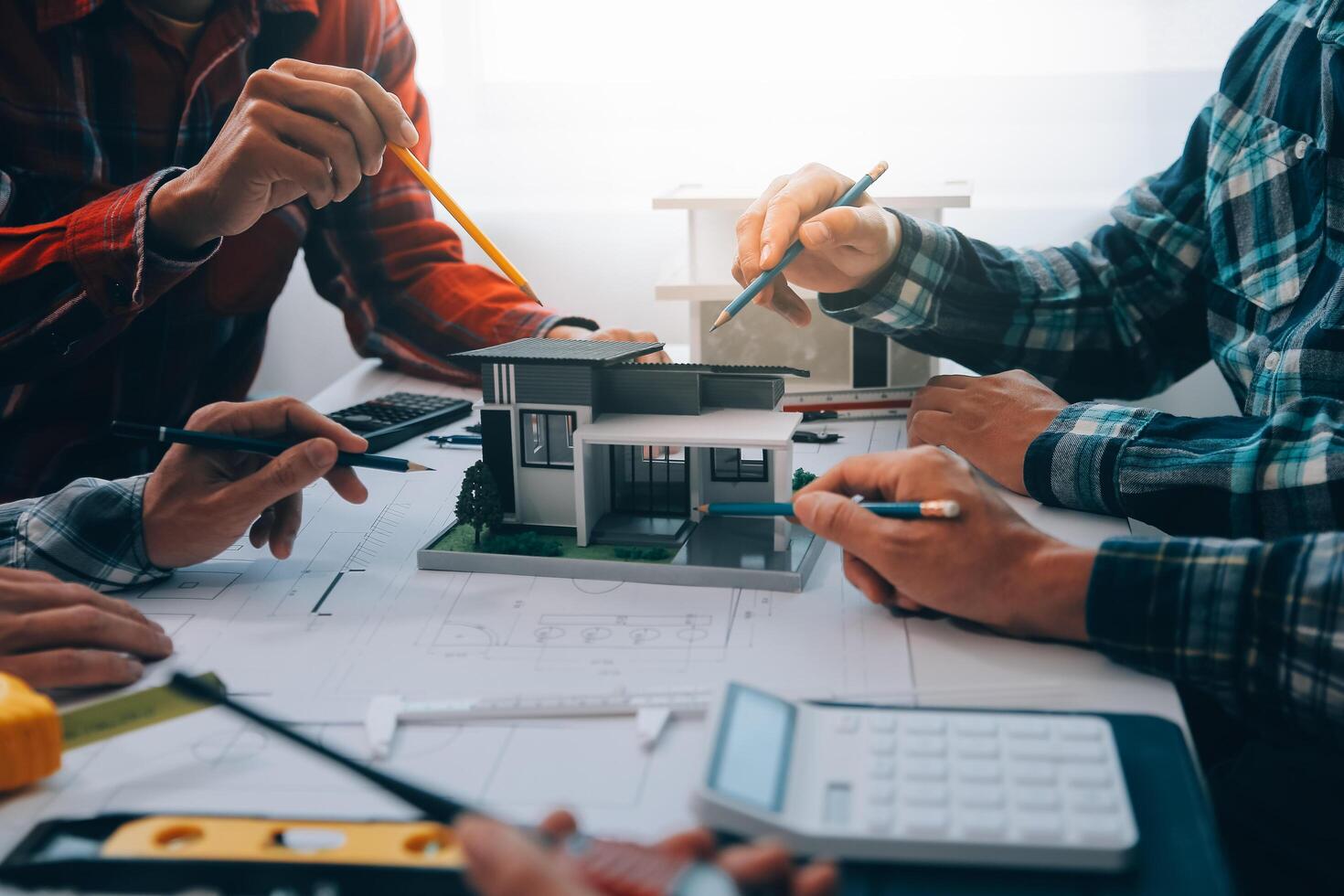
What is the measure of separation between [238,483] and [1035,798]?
0.67 meters

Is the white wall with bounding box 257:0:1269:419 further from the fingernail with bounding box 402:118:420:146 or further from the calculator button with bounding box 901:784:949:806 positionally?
the calculator button with bounding box 901:784:949:806

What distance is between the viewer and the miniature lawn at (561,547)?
947mm

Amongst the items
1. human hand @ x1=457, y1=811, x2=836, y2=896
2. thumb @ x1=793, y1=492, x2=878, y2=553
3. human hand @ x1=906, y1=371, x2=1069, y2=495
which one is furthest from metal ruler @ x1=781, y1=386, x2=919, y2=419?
human hand @ x1=457, y1=811, x2=836, y2=896

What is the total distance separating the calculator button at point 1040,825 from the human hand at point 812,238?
0.69 metres

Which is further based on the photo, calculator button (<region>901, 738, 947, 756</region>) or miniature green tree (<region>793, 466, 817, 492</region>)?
miniature green tree (<region>793, 466, 817, 492</region>)

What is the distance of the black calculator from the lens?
1.29 m

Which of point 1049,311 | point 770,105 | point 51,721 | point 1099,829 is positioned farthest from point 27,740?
point 770,105

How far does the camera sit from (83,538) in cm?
90

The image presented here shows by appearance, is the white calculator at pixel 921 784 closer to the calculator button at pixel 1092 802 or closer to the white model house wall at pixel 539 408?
the calculator button at pixel 1092 802

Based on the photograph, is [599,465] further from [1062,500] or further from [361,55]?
[361,55]

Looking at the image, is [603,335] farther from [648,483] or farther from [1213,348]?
[1213,348]

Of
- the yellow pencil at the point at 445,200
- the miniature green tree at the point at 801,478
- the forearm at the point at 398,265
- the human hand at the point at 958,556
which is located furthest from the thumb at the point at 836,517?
the forearm at the point at 398,265

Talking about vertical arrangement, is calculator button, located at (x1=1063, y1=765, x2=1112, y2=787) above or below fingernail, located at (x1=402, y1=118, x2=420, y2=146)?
below

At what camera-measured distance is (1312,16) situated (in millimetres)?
1139
